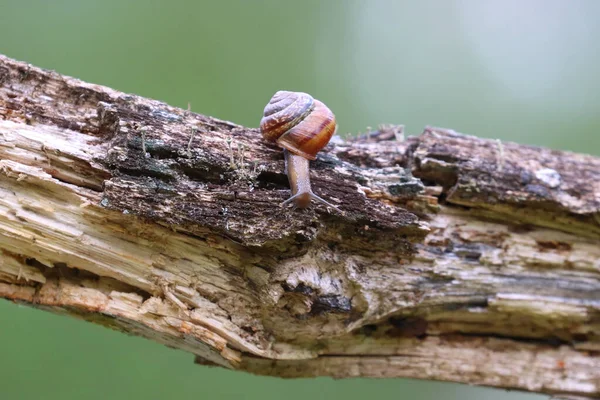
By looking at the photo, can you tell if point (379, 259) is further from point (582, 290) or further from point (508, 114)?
point (508, 114)

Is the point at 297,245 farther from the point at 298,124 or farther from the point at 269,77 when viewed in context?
the point at 269,77

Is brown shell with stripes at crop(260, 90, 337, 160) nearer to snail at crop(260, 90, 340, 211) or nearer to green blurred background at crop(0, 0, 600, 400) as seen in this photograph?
snail at crop(260, 90, 340, 211)

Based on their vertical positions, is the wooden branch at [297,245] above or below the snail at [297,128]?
below

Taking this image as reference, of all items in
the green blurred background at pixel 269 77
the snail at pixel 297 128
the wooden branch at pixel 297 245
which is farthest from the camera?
the green blurred background at pixel 269 77

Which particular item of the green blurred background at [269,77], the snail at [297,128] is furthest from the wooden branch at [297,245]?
the green blurred background at [269,77]

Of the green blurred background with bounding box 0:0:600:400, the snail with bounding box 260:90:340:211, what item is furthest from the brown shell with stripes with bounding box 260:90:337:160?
the green blurred background with bounding box 0:0:600:400

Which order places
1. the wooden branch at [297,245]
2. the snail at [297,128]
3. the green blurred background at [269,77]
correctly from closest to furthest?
the wooden branch at [297,245] → the snail at [297,128] → the green blurred background at [269,77]

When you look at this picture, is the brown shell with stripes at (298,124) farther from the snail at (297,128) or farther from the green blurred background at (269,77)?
Result: the green blurred background at (269,77)

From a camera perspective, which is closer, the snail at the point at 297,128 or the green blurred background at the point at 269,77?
the snail at the point at 297,128

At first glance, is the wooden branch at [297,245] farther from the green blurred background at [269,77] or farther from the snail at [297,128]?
the green blurred background at [269,77]
